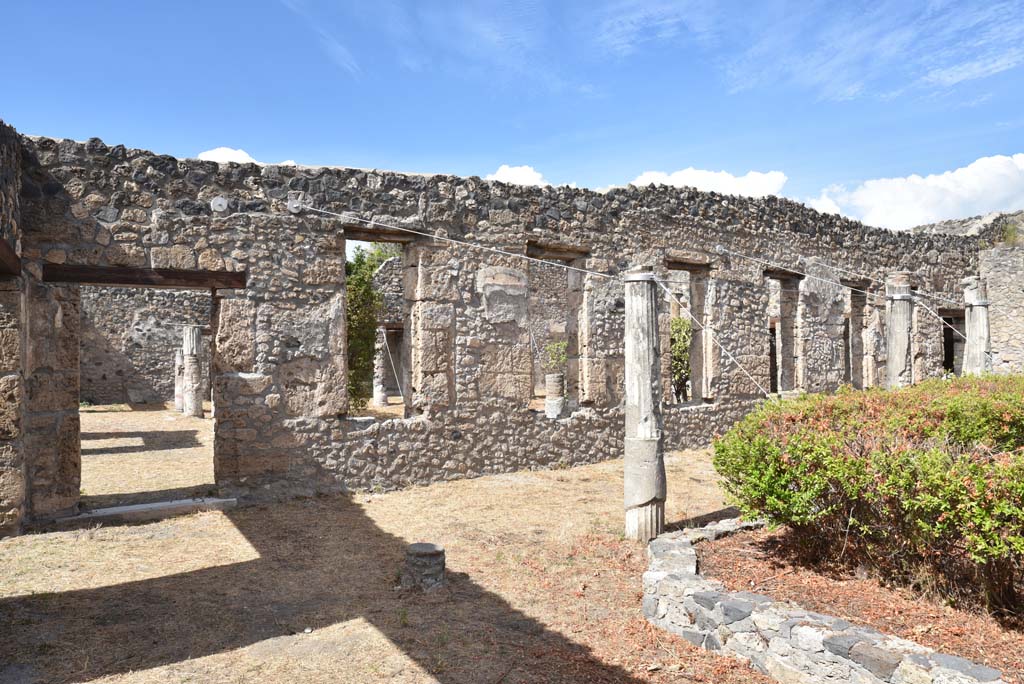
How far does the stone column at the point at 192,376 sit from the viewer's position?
658 inches

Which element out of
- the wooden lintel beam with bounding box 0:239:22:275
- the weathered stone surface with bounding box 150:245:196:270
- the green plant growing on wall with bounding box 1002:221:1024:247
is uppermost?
the green plant growing on wall with bounding box 1002:221:1024:247

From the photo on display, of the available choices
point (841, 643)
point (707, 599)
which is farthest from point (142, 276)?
point (841, 643)

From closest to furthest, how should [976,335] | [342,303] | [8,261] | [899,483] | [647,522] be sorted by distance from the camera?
[899,483], [8,261], [647,522], [342,303], [976,335]

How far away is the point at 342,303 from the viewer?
800cm

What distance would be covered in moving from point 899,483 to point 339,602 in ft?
12.4

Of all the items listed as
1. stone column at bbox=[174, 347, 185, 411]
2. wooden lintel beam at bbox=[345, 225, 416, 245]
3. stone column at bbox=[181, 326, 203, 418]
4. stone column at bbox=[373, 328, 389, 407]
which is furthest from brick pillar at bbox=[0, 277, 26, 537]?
stone column at bbox=[373, 328, 389, 407]

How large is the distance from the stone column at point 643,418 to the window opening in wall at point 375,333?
7047 mm

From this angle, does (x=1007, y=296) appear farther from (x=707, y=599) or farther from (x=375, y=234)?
(x=707, y=599)

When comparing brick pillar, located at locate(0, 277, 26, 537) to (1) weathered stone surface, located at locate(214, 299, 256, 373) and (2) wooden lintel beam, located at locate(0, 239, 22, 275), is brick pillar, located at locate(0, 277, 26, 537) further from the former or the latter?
(1) weathered stone surface, located at locate(214, 299, 256, 373)

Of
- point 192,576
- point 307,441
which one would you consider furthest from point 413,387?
point 192,576

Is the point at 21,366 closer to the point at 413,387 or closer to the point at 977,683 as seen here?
the point at 413,387

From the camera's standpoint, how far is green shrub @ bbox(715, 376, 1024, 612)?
3.81m

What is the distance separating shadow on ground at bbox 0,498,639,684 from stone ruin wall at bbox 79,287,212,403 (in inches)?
573

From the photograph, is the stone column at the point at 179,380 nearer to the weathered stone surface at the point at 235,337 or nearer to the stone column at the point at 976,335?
the weathered stone surface at the point at 235,337
